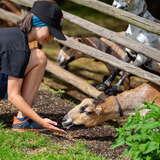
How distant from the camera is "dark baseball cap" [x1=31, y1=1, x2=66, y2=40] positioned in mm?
5258

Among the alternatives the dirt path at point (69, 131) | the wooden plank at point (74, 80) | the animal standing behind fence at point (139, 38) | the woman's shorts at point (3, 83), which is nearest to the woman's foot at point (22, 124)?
the dirt path at point (69, 131)

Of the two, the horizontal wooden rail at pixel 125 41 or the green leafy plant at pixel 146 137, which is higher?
the green leafy plant at pixel 146 137

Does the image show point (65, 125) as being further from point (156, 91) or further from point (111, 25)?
point (111, 25)

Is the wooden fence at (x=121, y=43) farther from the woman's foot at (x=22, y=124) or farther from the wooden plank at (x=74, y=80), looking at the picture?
the woman's foot at (x=22, y=124)

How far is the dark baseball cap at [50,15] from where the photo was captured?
17.3 feet

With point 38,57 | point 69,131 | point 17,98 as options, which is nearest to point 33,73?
point 38,57

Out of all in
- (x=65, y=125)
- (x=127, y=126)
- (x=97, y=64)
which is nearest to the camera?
(x=127, y=126)

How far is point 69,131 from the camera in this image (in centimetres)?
628

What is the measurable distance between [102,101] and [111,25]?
4.97m

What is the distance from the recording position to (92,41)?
8.74 m

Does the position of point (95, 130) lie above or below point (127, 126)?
below

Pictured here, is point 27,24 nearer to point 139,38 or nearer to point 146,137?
point 146,137

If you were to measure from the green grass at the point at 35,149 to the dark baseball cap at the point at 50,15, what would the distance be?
3.31 ft

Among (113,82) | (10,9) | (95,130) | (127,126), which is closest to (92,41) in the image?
(113,82)
